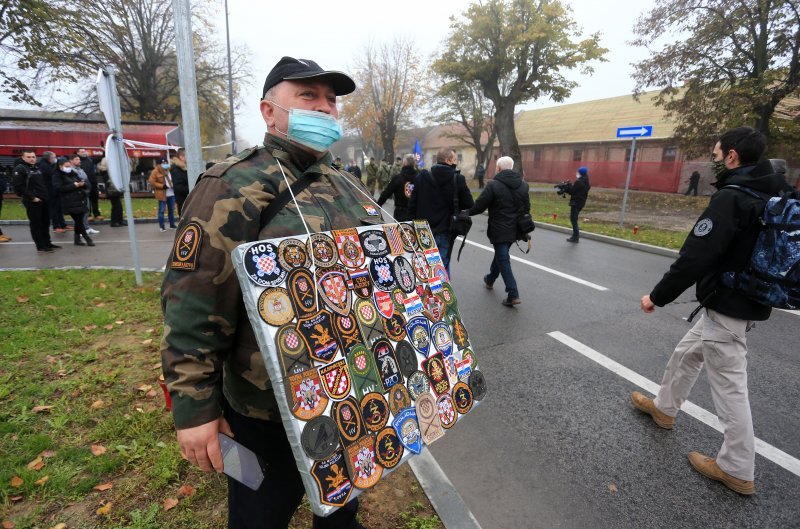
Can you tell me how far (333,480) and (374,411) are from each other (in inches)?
8.3

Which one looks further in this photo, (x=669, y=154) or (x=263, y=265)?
(x=669, y=154)

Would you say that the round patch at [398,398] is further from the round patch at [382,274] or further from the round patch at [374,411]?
the round patch at [382,274]

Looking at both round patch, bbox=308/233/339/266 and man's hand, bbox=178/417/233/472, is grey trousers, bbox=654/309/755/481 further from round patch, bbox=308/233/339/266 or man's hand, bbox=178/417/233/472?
man's hand, bbox=178/417/233/472

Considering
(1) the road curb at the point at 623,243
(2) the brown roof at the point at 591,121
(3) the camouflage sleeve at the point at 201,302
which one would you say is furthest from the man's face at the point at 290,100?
(2) the brown roof at the point at 591,121

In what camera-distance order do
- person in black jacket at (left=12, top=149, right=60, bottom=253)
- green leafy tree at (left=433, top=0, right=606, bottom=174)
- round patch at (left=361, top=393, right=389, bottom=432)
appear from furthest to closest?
1. green leafy tree at (left=433, top=0, right=606, bottom=174)
2. person in black jacket at (left=12, top=149, right=60, bottom=253)
3. round patch at (left=361, top=393, right=389, bottom=432)

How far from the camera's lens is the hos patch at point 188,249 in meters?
1.24

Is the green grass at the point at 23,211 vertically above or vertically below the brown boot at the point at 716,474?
above

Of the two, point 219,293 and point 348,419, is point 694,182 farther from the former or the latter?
point 219,293

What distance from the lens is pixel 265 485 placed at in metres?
1.46

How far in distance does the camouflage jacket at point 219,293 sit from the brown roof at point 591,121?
1200 inches

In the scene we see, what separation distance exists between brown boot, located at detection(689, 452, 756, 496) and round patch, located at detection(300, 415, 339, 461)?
268cm

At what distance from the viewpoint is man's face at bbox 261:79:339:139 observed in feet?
5.09

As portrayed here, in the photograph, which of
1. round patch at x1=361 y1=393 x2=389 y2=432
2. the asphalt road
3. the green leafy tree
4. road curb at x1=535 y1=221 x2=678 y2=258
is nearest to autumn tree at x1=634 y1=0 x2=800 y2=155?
the green leafy tree

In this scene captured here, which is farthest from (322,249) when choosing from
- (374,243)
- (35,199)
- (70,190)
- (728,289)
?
(70,190)
